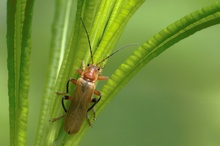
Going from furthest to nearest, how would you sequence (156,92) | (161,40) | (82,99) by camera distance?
1. (156,92)
2. (82,99)
3. (161,40)

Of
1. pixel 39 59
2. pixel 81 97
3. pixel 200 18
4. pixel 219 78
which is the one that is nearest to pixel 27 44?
pixel 200 18

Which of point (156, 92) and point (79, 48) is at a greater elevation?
point (79, 48)

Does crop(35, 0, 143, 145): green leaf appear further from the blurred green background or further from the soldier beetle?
the blurred green background

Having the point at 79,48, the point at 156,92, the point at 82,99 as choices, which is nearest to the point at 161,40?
the point at 79,48

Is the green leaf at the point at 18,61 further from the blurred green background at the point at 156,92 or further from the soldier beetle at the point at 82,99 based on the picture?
the blurred green background at the point at 156,92

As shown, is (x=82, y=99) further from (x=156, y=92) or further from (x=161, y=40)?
(x=156, y=92)

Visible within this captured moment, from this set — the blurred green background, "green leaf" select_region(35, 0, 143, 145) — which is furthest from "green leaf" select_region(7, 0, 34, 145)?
the blurred green background

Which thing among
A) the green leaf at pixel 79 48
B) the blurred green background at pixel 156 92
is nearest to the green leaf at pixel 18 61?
the green leaf at pixel 79 48
